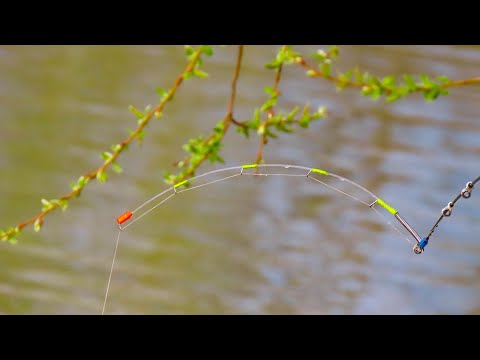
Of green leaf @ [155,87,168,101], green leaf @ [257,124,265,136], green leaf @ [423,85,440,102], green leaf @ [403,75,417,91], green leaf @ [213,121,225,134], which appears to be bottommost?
green leaf @ [423,85,440,102]

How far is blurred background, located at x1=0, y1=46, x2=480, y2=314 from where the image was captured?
2.33 meters

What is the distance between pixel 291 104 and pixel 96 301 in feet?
4.07

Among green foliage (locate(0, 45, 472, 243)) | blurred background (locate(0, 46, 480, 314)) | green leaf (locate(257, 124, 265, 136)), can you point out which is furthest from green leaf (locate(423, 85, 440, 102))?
blurred background (locate(0, 46, 480, 314))

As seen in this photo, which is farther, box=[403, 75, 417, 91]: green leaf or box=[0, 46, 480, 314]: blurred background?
box=[0, 46, 480, 314]: blurred background

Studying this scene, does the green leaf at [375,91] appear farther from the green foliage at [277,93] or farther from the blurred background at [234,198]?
the blurred background at [234,198]

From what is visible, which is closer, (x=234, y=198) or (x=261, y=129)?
(x=261, y=129)

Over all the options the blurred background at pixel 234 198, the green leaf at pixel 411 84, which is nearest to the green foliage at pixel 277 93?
the green leaf at pixel 411 84

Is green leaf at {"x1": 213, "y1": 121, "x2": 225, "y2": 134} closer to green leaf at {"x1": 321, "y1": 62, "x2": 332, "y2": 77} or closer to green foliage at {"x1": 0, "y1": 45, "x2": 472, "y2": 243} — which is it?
green foliage at {"x1": 0, "y1": 45, "x2": 472, "y2": 243}

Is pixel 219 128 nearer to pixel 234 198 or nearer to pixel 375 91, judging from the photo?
pixel 375 91

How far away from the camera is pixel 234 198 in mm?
2693

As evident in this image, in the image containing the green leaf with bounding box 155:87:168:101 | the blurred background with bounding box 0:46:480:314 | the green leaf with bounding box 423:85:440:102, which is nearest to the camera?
the green leaf with bounding box 423:85:440:102

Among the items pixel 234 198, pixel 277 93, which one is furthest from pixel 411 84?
pixel 234 198

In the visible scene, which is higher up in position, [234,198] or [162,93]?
[234,198]

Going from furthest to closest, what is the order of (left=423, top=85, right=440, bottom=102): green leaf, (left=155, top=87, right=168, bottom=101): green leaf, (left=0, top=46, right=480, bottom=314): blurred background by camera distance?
(left=0, top=46, right=480, bottom=314): blurred background
(left=155, top=87, right=168, bottom=101): green leaf
(left=423, top=85, right=440, bottom=102): green leaf
